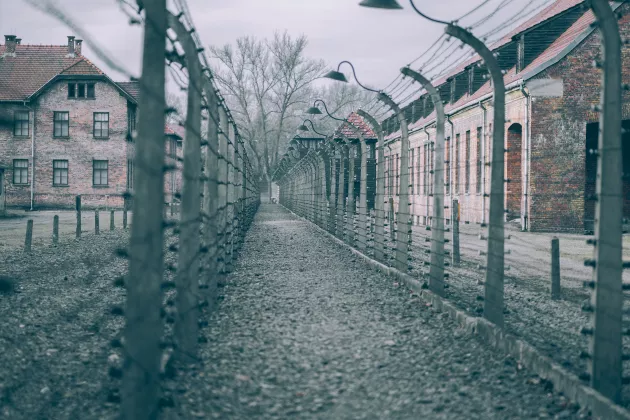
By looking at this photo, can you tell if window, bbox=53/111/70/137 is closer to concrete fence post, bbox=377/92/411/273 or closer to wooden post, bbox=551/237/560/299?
concrete fence post, bbox=377/92/411/273

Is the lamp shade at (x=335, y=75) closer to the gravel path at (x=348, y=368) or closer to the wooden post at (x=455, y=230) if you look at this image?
the wooden post at (x=455, y=230)

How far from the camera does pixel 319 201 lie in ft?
79.3

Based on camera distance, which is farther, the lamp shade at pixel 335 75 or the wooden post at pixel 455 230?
the lamp shade at pixel 335 75

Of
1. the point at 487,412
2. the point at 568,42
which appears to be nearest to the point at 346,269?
the point at 487,412

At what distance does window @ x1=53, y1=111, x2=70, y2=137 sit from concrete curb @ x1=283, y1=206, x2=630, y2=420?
39141 millimetres

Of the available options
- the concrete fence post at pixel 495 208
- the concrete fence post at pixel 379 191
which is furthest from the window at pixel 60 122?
the concrete fence post at pixel 495 208

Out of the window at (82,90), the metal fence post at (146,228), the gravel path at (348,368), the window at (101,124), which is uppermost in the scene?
the window at (82,90)

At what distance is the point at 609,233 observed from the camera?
461 cm

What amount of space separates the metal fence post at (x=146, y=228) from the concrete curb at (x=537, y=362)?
2479 millimetres

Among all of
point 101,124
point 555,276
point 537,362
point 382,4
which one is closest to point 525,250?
point 555,276

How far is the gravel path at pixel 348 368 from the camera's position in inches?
180

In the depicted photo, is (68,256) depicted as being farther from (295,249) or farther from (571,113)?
(571,113)

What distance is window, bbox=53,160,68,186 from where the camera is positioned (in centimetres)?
4375

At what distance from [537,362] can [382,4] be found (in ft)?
14.9
